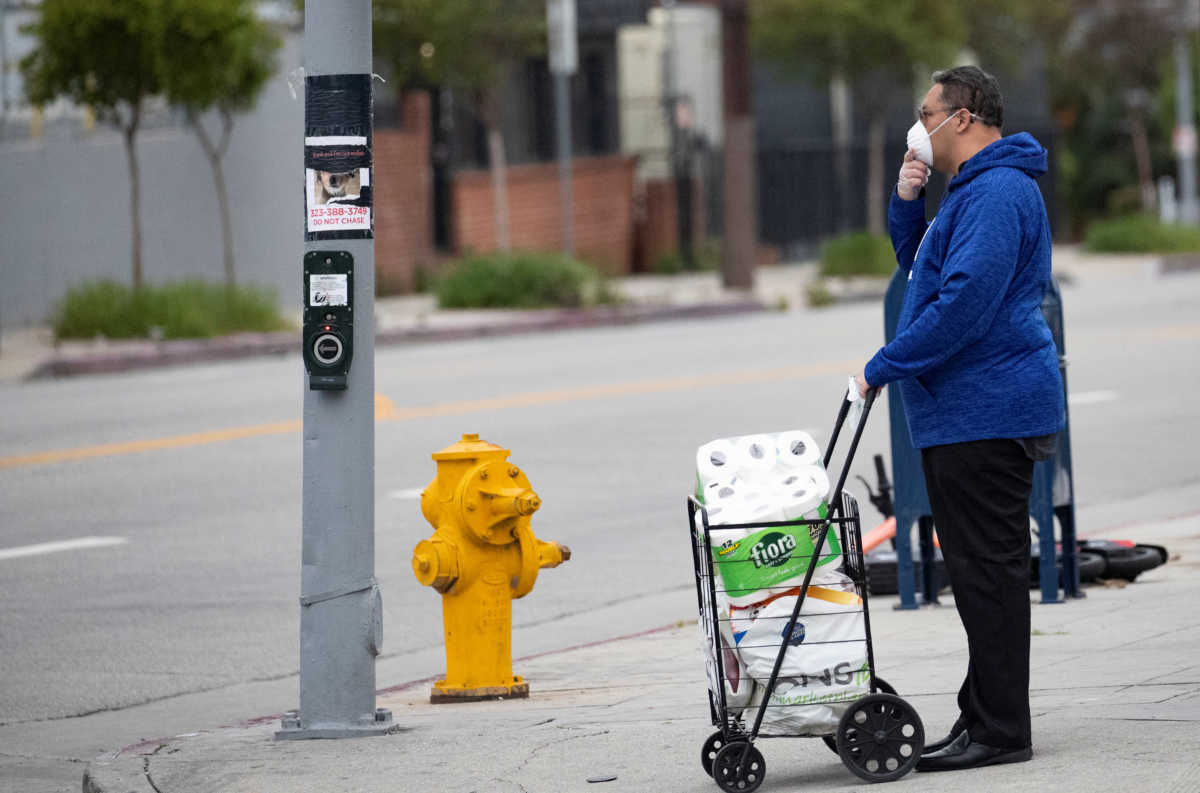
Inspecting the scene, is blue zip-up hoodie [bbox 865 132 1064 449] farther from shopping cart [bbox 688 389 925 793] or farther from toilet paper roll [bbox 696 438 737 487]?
toilet paper roll [bbox 696 438 737 487]

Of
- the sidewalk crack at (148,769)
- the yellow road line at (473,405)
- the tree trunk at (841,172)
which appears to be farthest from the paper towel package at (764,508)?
the tree trunk at (841,172)

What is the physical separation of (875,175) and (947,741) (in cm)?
3590

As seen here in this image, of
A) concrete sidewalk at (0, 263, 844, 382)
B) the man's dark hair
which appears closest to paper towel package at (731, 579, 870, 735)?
the man's dark hair

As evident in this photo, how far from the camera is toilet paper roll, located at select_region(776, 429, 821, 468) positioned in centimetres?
510

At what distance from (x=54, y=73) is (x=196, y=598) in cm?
1366

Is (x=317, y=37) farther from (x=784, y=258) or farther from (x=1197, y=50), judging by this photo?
(x=1197, y=50)

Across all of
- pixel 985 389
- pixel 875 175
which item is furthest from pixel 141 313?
pixel 875 175

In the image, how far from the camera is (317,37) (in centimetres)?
605

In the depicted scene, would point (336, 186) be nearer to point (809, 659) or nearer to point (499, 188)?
point (809, 659)

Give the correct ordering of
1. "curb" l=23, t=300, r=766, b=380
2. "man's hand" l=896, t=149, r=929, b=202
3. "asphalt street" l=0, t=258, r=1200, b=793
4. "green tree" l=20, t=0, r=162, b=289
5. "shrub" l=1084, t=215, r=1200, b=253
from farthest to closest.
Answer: "shrub" l=1084, t=215, r=1200, b=253, "green tree" l=20, t=0, r=162, b=289, "curb" l=23, t=300, r=766, b=380, "asphalt street" l=0, t=258, r=1200, b=793, "man's hand" l=896, t=149, r=929, b=202

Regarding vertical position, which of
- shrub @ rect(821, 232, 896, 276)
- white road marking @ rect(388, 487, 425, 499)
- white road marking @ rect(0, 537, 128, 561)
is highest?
shrub @ rect(821, 232, 896, 276)

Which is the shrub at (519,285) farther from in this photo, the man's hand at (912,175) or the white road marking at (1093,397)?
the man's hand at (912,175)

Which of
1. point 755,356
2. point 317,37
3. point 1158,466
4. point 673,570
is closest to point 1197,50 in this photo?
point 755,356

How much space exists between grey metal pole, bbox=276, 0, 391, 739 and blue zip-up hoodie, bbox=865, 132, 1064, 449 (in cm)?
176
